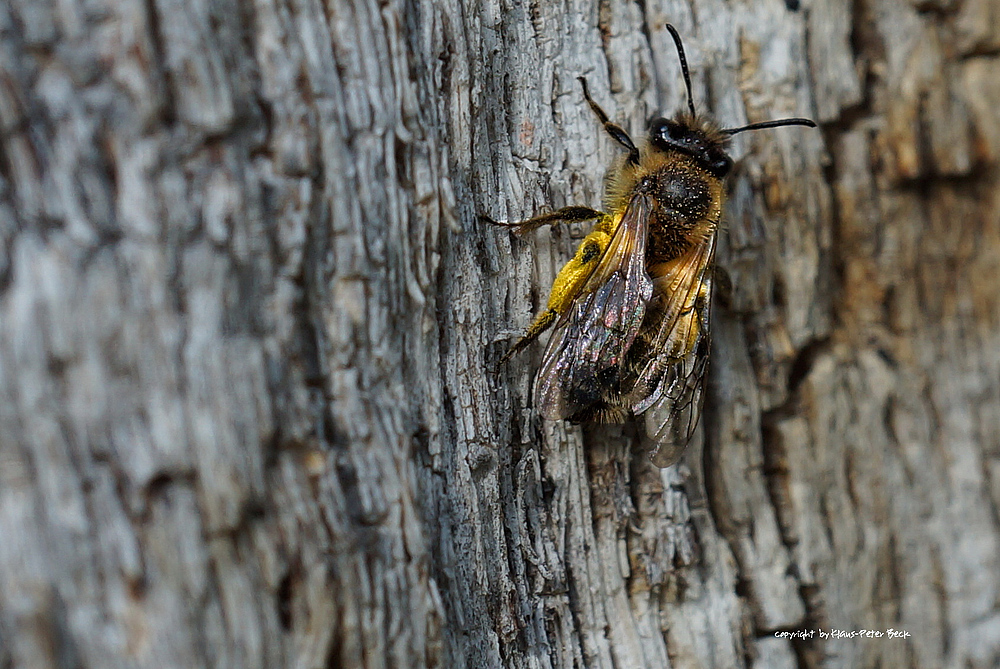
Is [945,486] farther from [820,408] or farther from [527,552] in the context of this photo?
[527,552]

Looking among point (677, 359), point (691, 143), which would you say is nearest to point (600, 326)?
point (677, 359)

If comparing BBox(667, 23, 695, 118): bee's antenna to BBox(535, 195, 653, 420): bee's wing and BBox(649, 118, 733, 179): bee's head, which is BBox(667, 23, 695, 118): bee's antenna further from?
BBox(535, 195, 653, 420): bee's wing

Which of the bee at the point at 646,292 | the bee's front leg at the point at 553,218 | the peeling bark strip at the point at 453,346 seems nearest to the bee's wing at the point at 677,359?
the bee at the point at 646,292

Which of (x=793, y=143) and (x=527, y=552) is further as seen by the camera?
→ (x=793, y=143)

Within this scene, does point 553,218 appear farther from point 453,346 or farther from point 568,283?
point 453,346

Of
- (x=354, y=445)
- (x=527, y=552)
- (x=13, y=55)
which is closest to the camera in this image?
(x=13, y=55)

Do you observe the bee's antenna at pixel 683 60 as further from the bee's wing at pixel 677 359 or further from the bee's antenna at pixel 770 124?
the bee's wing at pixel 677 359

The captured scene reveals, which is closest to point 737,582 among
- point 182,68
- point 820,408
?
point 820,408
